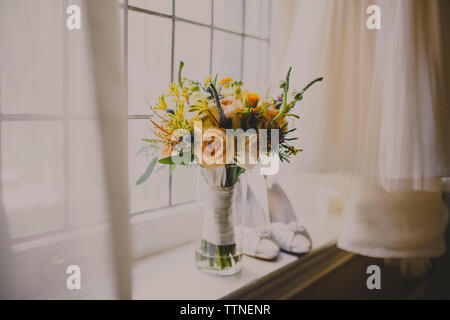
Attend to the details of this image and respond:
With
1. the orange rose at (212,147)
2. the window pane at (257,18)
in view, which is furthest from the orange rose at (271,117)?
the window pane at (257,18)

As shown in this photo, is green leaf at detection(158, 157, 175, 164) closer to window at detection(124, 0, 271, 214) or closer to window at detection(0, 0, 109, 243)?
window at detection(124, 0, 271, 214)

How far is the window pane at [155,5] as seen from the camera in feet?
3.03

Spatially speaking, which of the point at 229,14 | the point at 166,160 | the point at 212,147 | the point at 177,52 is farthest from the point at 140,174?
the point at 229,14

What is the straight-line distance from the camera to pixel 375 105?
109 centimetres

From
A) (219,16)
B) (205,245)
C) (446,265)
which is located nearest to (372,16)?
(219,16)

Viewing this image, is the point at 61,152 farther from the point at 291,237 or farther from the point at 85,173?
the point at 291,237

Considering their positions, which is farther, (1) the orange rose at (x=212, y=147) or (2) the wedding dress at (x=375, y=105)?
(2) the wedding dress at (x=375, y=105)

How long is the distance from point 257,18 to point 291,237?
0.75m

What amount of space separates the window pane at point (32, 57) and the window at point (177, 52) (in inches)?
12.7

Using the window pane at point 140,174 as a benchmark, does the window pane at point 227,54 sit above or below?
above

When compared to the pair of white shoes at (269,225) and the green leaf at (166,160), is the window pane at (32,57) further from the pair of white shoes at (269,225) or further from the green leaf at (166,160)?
the pair of white shoes at (269,225)

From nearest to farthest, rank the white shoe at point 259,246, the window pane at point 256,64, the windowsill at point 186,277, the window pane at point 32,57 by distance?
the window pane at point 32,57 < the windowsill at point 186,277 < the white shoe at point 259,246 < the window pane at point 256,64

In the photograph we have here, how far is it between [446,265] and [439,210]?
48 cm

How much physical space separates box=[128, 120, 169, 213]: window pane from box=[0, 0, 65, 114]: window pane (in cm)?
30
